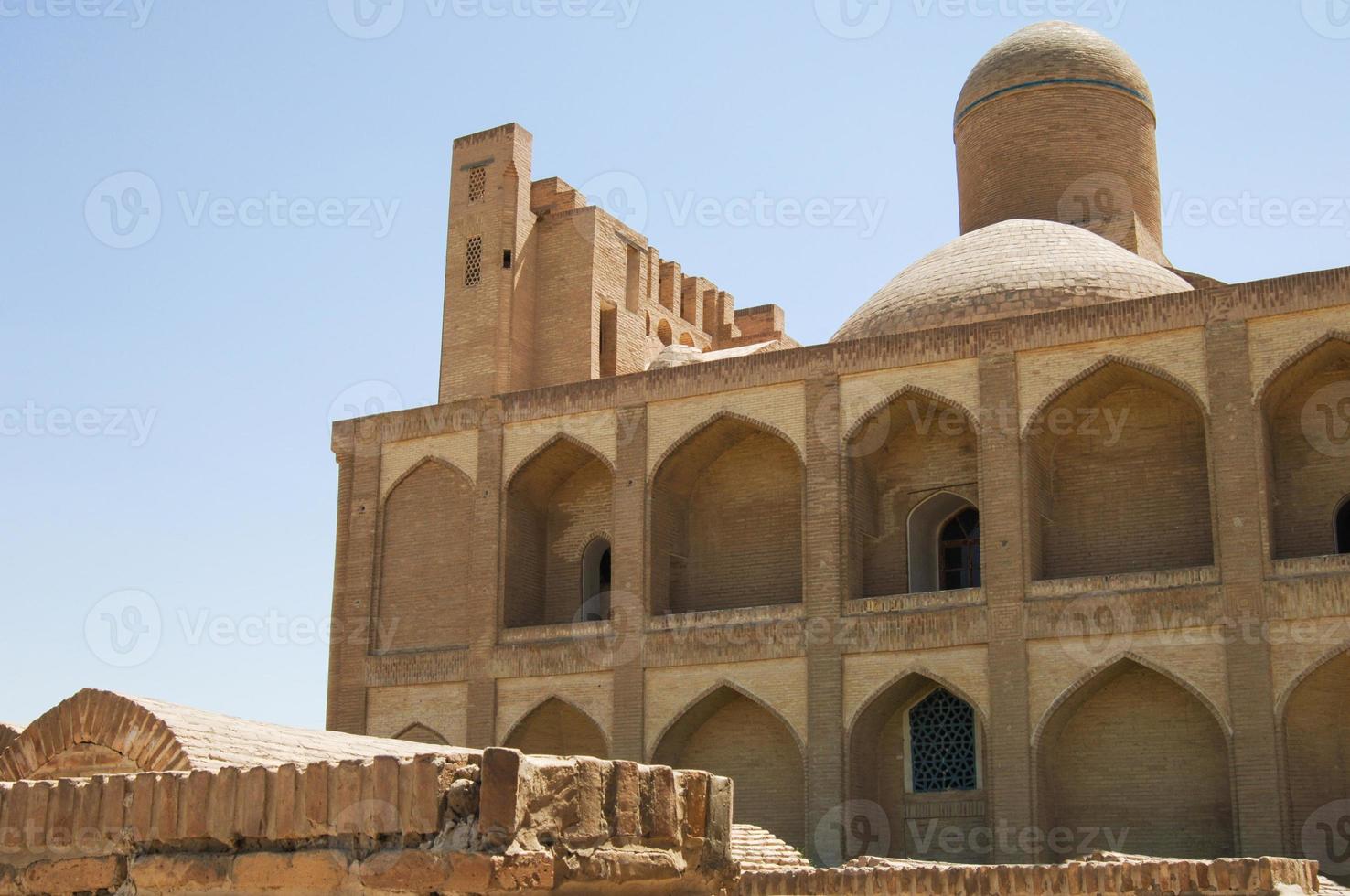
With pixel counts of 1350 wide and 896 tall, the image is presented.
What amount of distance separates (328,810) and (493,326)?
17.4 m

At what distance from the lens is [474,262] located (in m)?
21.9

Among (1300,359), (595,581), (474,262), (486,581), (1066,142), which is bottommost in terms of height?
(486,581)

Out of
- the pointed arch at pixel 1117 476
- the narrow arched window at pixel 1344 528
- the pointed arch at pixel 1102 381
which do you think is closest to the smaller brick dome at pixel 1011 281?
the pointed arch at pixel 1102 381

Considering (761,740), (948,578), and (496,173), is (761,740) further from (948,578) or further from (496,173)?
(496,173)

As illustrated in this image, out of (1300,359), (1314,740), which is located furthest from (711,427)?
(1314,740)

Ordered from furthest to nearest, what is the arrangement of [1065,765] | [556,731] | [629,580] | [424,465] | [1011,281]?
[424,465] → [556,731] → [1011,281] → [629,580] → [1065,765]

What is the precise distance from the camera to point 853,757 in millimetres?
16891

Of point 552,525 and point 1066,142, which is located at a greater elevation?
point 1066,142

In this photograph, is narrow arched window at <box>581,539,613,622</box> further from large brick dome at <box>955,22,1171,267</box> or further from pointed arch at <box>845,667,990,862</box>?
large brick dome at <box>955,22,1171,267</box>

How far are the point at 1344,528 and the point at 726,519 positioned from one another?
271 inches

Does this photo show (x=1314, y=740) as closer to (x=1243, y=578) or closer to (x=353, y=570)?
(x=1243, y=578)

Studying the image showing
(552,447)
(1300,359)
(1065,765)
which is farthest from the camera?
(552,447)

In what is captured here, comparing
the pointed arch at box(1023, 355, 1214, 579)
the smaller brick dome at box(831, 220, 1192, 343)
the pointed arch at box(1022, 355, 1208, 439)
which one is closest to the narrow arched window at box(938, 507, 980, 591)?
the pointed arch at box(1023, 355, 1214, 579)

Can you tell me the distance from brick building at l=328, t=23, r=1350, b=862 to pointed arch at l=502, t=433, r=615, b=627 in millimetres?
49
